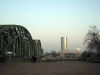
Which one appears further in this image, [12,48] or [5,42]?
[12,48]

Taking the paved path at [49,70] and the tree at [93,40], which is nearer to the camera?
the paved path at [49,70]

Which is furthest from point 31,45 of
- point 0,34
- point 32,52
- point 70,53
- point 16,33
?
point 70,53

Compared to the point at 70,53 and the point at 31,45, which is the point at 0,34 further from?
the point at 70,53

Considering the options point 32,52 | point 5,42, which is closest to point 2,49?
point 5,42

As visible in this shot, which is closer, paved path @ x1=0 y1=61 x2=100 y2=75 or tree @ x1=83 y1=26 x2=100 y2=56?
paved path @ x1=0 y1=61 x2=100 y2=75

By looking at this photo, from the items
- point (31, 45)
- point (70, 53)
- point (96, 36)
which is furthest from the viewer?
point (70, 53)

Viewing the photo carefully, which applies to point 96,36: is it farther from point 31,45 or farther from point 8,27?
point 31,45

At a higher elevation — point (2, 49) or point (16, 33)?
point (16, 33)

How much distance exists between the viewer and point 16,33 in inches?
1797

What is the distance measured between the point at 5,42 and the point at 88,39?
75.2ft

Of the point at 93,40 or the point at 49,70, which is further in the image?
the point at 93,40

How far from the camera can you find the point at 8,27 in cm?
3897

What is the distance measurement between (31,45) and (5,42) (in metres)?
29.6

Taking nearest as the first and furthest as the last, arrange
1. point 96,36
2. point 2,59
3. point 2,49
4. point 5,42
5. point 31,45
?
point 2,59, point 2,49, point 5,42, point 96,36, point 31,45
